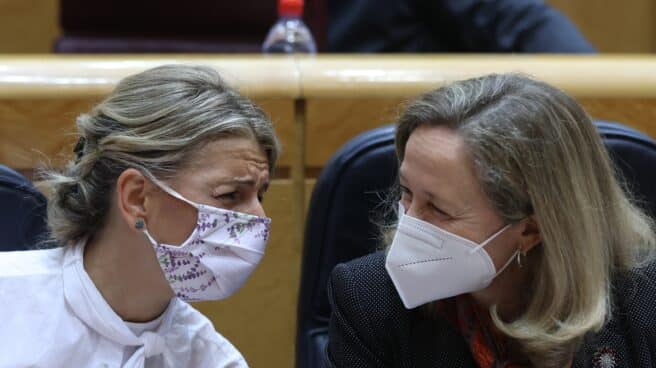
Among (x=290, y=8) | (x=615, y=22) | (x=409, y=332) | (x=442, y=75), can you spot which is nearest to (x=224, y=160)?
(x=409, y=332)

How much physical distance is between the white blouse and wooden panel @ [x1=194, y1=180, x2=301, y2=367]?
0.78 feet

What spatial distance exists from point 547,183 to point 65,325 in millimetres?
537

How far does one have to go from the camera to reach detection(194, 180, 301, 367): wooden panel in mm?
1448

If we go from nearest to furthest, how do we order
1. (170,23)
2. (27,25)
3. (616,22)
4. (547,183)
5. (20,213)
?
(547,183) → (20,213) → (170,23) → (27,25) → (616,22)

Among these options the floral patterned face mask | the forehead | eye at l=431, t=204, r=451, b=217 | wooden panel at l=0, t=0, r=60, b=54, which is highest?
the forehead

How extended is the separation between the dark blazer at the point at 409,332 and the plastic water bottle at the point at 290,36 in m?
1.07

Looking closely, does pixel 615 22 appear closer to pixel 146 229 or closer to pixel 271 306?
pixel 271 306

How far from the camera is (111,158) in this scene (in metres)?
1.18

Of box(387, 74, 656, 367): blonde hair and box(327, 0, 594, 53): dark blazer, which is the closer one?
box(387, 74, 656, 367): blonde hair

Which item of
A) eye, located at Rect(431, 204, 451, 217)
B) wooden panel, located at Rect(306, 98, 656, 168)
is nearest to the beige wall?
wooden panel, located at Rect(306, 98, 656, 168)

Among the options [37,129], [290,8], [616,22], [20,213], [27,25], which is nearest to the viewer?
[20,213]

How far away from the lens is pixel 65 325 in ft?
3.78

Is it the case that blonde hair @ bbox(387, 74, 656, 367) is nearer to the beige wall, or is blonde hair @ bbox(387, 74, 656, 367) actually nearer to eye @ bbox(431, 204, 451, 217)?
eye @ bbox(431, 204, 451, 217)

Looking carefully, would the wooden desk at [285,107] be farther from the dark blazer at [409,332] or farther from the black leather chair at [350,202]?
the dark blazer at [409,332]
